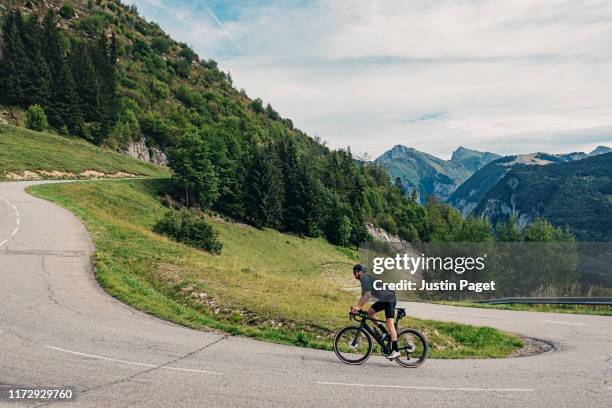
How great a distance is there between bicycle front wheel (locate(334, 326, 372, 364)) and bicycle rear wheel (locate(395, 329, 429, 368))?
2.61ft

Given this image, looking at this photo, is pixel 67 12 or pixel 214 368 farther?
pixel 67 12

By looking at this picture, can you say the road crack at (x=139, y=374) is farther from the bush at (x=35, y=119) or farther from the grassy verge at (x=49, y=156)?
the bush at (x=35, y=119)

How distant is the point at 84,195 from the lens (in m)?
41.7

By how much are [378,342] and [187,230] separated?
29.3m

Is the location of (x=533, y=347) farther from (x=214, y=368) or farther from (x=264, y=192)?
(x=264, y=192)

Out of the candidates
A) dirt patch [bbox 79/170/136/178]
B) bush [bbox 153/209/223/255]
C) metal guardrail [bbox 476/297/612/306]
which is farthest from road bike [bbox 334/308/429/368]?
dirt patch [bbox 79/170/136/178]

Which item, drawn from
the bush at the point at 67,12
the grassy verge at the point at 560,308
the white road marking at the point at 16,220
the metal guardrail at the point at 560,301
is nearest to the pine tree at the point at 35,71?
the white road marking at the point at 16,220

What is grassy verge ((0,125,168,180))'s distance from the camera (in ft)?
165

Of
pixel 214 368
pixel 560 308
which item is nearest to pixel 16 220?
pixel 214 368

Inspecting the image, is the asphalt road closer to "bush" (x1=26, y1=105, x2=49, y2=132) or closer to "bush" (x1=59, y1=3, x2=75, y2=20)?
"bush" (x1=26, y1=105, x2=49, y2=132)

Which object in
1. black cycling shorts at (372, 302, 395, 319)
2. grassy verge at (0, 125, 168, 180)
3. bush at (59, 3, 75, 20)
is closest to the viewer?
black cycling shorts at (372, 302, 395, 319)

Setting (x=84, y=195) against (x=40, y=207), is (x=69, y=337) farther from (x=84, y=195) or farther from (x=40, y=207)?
(x=84, y=195)

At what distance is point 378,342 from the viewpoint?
10695 millimetres

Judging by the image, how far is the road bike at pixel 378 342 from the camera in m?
10.6
